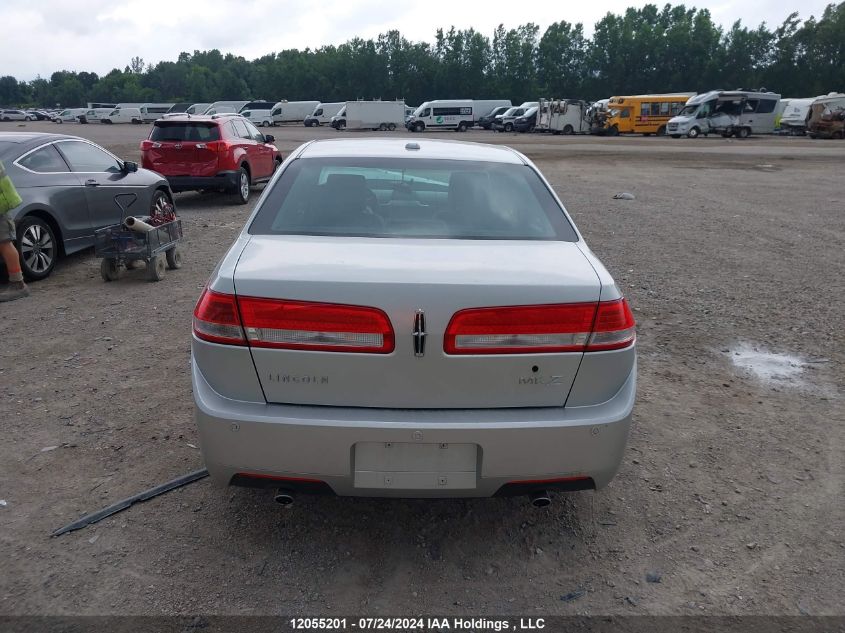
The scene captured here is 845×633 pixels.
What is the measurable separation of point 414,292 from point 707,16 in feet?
336

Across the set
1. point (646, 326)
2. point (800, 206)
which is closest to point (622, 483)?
point (646, 326)

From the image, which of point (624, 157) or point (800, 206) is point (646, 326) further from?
point (624, 157)

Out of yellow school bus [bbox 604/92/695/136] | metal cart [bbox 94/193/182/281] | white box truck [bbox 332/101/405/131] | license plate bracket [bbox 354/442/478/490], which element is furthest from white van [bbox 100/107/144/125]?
license plate bracket [bbox 354/442/478/490]

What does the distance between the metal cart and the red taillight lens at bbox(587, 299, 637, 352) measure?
5.85m

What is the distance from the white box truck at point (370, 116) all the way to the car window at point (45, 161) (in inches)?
1913

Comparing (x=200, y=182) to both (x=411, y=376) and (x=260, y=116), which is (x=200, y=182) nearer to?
(x=411, y=376)

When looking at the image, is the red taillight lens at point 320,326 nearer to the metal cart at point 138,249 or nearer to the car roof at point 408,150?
the car roof at point 408,150

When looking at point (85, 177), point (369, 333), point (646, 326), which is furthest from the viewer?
point (85, 177)

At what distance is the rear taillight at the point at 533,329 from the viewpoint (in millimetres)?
2564

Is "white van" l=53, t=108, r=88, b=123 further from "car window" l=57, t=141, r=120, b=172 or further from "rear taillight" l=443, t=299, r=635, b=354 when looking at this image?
"rear taillight" l=443, t=299, r=635, b=354

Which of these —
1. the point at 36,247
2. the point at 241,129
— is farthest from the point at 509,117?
the point at 36,247

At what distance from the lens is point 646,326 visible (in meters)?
6.13

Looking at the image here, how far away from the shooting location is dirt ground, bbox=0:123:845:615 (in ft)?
9.09

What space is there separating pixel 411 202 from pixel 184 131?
34.9 feet
